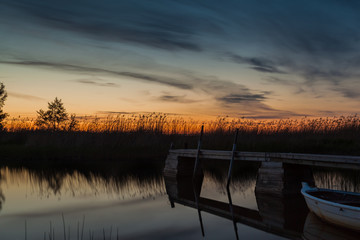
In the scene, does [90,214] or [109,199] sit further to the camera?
[109,199]

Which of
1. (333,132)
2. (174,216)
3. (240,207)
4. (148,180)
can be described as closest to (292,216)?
(240,207)

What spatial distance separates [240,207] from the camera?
1109cm

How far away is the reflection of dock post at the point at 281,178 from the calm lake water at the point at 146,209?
45 centimetres

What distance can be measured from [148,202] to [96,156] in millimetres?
11980

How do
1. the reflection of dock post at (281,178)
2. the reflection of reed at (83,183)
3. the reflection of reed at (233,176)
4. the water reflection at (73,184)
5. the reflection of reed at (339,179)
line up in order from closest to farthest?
the reflection of dock post at (281,178) → the reflection of reed at (339,179) → the water reflection at (73,184) → the reflection of reed at (83,183) → the reflection of reed at (233,176)

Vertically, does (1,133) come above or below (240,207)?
above

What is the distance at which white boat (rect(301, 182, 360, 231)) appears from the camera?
7.37 m

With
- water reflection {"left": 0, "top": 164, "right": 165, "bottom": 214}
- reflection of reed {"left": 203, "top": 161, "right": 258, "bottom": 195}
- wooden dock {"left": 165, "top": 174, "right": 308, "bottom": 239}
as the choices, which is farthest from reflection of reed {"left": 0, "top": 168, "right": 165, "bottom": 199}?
reflection of reed {"left": 203, "top": 161, "right": 258, "bottom": 195}

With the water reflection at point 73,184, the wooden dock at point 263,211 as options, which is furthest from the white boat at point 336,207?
the water reflection at point 73,184

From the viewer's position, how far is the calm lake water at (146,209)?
8.62 m

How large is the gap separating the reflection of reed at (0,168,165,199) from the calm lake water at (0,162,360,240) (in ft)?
0.12

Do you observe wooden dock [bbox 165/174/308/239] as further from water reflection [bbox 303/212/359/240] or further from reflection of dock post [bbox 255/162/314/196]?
reflection of dock post [bbox 255/162/314/196]

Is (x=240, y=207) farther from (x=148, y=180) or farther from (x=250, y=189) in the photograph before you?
(x=148, y=180)

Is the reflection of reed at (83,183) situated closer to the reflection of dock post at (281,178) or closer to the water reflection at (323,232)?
the reflection of dock post at (281,178)
